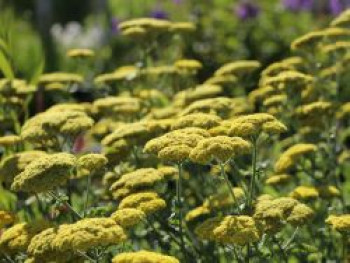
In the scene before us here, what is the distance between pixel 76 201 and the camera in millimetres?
4695

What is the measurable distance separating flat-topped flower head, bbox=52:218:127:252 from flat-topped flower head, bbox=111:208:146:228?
0.44 feet

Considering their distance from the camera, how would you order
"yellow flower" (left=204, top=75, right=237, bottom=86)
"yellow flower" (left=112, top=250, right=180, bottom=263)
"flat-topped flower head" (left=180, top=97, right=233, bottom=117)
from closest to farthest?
"yellow flower" (left=112, top=250, right=180, bottom=263) → "flat-topped flower head" (left=180, top=97, right=233, bottom=117) → "yellow flower" (left=204, top=75, right=237, bottom=86)

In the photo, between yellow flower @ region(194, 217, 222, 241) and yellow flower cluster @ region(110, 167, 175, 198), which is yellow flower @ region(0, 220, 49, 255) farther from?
yellow flower @ region(194, 217, 222, 241)

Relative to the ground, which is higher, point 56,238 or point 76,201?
point 56,238

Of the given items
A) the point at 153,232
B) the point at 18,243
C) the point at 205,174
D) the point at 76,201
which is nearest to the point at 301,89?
the point at 205,174

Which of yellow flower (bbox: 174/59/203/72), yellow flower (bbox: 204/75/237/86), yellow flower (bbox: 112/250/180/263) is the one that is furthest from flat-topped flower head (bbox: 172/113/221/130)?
yellow flower (bbox: 174/59/203/72)

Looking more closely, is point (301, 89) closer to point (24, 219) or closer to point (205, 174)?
point (205, 174)

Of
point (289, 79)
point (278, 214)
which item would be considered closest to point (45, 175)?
point (278, 214)

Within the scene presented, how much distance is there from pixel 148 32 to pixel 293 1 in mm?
5664

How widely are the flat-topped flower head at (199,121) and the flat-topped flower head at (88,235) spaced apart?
2.56 feet

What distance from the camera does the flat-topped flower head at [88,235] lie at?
2641 mm

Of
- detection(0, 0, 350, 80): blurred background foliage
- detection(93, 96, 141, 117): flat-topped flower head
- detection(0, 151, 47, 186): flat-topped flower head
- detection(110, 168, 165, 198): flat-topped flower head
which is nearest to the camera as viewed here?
detection(110, 168, 165, 198): flat-topped flower head

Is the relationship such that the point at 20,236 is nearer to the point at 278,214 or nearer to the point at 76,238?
the point at 76,238

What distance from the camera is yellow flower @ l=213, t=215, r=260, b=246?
2818 millimetres
